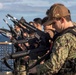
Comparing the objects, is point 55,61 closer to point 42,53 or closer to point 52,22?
point 52,22

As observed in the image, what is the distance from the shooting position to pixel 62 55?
486 cm

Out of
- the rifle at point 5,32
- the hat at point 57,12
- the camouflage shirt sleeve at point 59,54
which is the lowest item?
the rifle at point 5,32

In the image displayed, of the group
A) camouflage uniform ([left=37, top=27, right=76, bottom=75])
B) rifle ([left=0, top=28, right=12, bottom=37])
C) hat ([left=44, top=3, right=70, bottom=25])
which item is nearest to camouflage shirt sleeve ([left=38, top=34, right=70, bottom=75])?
camouflage uniform ([left=37, top=27, right=76, bottom=75])

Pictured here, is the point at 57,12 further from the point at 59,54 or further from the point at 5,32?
the point at 5,32

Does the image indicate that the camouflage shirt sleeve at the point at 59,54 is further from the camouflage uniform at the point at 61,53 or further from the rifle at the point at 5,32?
the rifle at the point at 5,32

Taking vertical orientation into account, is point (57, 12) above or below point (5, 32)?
above

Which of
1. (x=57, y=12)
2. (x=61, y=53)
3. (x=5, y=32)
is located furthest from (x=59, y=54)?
(x=5, y=32)

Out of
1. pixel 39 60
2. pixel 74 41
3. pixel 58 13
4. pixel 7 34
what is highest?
pixel 58 13

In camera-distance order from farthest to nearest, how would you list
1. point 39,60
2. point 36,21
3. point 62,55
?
point 36,21
point 39,60
point 62,55

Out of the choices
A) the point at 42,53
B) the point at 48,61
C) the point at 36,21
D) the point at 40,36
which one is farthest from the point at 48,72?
the point at 36,21

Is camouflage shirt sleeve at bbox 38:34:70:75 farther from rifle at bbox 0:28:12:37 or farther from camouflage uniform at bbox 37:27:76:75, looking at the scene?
rifle at bbox 0:28:12:37

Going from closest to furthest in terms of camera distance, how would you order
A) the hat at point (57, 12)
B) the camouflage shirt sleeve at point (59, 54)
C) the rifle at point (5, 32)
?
the camouflage shirt sleeve at point (59, 54) < the hat at point (57, 12) < the rifle at point (5, 32)

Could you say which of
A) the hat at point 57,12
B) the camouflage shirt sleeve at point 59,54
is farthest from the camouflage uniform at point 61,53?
the hat at point 57,12

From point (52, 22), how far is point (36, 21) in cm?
520
